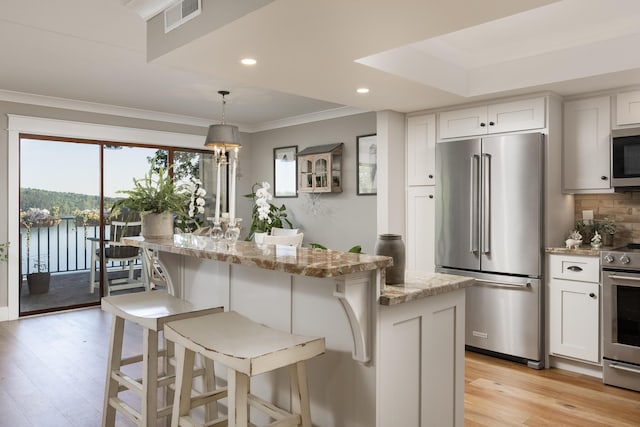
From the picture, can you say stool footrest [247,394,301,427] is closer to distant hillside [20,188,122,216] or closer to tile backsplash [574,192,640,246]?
tile backsplash [574,192,640,246]

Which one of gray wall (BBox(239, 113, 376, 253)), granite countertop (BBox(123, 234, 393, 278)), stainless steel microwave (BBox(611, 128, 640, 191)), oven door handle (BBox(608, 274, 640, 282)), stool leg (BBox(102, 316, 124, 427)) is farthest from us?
gray wall (BBox(239, 113, 376, 253))

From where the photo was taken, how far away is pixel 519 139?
3.78 meters

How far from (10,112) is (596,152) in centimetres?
573

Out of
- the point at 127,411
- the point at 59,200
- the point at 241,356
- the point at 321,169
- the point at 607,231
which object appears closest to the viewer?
the point at 241,356

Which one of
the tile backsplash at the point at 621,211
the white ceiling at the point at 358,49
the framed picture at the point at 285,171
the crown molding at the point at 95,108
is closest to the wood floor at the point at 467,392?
the tile backsplash at the point at 621,211

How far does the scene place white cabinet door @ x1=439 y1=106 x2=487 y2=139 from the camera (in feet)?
13.4

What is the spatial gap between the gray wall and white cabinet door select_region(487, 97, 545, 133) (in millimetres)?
1715

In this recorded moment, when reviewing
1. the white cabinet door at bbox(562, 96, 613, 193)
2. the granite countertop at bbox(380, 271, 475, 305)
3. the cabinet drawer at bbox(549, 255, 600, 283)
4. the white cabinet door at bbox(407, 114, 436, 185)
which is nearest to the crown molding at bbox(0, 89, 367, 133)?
the white cabinet door at bbox(407, 114, 436, 185)

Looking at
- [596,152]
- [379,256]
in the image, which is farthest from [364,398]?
[596,152]

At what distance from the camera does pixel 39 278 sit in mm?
5473

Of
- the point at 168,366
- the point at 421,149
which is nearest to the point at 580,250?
the point at 421,149

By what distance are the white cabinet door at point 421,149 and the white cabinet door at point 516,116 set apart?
1.88ft

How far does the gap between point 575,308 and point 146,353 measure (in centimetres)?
309

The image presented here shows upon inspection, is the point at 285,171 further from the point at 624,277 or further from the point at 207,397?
the point at 207,397
